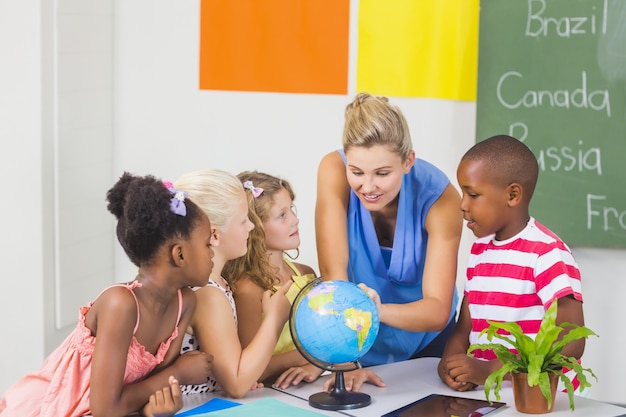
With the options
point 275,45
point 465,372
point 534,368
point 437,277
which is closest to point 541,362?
point 534,368

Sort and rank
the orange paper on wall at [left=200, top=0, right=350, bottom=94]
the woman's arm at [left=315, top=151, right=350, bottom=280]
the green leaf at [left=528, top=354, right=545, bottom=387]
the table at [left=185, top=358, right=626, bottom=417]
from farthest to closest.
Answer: the orange paper on wall at [left=200, top=0, right=350, bottom=94], the woman's arm at [left=315, top=151, right=350, bottom=280], the table at [left=185, top=358, right=626, bottom=417], the green leaf at [left=528, top=354, right=545, bottom=387]

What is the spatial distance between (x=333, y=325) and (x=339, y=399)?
21cm

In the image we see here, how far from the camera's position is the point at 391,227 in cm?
264

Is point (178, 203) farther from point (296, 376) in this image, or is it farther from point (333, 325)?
point (296, 376)

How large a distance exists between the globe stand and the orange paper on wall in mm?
1703

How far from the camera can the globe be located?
6.49 ft

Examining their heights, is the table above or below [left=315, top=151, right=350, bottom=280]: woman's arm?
below

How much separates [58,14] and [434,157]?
1515 millimetres

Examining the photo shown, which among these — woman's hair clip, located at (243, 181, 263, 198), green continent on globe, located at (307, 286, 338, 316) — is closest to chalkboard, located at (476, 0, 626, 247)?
woman's hair clip, located at (243, 181, 263, 198)

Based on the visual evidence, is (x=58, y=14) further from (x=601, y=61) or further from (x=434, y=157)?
(x=601, y=61)

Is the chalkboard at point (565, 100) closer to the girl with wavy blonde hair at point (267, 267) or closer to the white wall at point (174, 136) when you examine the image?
the white wall at point (174, 136)

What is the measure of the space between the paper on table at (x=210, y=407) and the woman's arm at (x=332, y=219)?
20.8 inches

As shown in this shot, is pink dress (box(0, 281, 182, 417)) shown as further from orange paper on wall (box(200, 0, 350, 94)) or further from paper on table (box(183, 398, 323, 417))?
orange paper on wall (box(200, 0, 350, 94))

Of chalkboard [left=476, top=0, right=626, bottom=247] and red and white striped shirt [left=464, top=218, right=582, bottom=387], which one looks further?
chalkboard [left=476, top=0, right=626, bottom=247]
